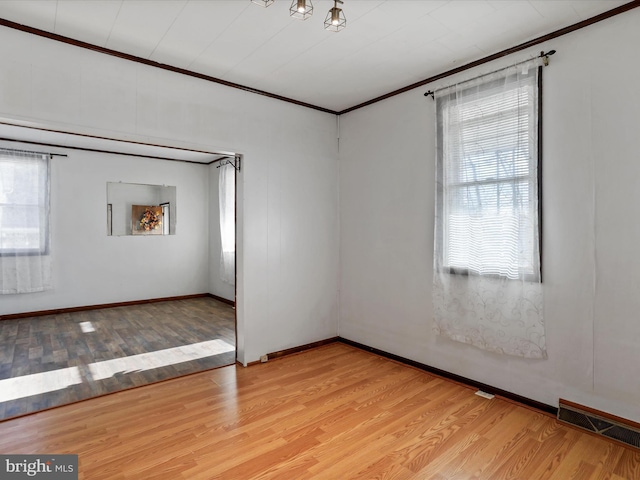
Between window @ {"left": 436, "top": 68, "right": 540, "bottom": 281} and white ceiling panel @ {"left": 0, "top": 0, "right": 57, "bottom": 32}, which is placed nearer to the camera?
white ceiling panel @ {"left": 0, "top": 0, "right": 57, "bottom": 32}

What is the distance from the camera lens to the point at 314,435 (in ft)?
7.95

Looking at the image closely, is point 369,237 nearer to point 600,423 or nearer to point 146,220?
point 600,423

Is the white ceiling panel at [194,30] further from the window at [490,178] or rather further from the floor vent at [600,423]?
the floor vent at [600,423]

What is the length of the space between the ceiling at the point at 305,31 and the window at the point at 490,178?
1.24ft

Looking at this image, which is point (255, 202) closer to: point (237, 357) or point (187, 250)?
point (237, 357)

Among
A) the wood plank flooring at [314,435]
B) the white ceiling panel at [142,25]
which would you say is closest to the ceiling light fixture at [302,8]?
the white ceiling panel at [142,25]

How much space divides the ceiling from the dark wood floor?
2820mm

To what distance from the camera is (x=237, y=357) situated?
3.77 metres

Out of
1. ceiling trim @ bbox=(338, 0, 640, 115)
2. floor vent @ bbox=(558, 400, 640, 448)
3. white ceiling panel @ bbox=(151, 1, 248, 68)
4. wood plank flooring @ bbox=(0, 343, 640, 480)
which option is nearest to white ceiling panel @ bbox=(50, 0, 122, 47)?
white ceiling panel @ bbox=(151, 1, 248, 68)

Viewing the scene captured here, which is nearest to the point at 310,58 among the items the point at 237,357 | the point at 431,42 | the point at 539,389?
the point at 431,42

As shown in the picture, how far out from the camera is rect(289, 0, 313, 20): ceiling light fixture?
77.6 inches

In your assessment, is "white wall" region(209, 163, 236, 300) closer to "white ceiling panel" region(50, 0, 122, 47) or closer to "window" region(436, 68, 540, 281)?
"white ceiling panel" region(50, 0, 122, 47)

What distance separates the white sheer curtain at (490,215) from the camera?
8.95ft

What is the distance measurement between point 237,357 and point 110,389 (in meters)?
1.15
